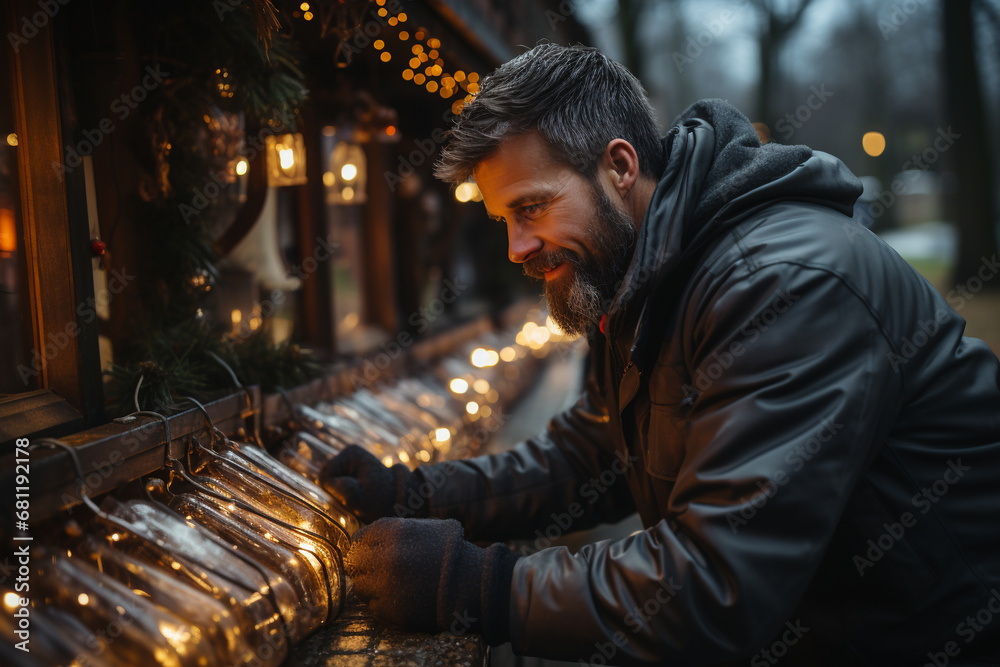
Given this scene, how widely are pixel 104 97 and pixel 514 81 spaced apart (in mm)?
1161

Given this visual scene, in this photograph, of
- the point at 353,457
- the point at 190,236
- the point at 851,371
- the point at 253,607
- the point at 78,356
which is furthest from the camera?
the point at 190,236

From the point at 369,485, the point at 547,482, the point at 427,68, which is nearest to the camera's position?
the point at 369,485

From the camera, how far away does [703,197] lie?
1.79m

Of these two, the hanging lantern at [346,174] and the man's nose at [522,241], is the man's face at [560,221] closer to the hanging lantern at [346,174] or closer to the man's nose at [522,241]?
the man's nose at [522,241]

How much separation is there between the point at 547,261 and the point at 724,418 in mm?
743

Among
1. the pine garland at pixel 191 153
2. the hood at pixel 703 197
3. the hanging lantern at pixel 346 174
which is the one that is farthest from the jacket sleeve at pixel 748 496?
the hanging lantern at pixel 346 174

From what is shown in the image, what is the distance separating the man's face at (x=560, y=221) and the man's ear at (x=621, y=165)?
0.04 meters

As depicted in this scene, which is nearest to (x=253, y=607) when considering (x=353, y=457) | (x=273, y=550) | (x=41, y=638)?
(x=273, y=550)

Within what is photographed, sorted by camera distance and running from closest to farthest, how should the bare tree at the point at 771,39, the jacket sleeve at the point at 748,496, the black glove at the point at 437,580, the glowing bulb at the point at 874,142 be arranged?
1. the jacket sleeve at the point at 748,496
2. the black glove at the point at 437,580
3. the bare tree at the point at 771,39
4. the glowing bulb at the point at 874,142

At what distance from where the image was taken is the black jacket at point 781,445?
140cm

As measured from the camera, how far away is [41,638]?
4.37ft

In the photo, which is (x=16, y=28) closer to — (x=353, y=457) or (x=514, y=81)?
(x=514, y=81)

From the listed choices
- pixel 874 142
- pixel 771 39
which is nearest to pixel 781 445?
pixel 771 39

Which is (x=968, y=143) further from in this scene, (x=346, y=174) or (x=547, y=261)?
(x=547, y=261)
